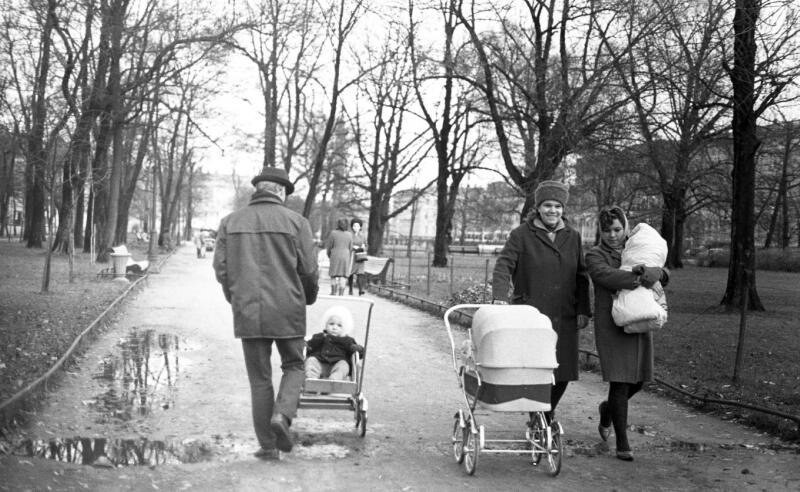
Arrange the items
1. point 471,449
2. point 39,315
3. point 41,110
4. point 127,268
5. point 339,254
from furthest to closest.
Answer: point 41,110
point 127,268
point 339,254
point 39,315
point 471,449

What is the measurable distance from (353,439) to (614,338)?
2.08 meters

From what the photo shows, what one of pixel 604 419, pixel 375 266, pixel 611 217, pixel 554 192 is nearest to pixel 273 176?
pixel 554 192

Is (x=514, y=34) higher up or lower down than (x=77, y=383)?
higher up

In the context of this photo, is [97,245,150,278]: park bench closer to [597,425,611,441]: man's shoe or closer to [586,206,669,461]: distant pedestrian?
[597,425,611,441]: man's shoe

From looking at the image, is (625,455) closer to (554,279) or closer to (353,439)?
(554,279)

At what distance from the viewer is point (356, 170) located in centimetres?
4216

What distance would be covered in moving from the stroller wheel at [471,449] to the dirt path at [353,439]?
8 cm

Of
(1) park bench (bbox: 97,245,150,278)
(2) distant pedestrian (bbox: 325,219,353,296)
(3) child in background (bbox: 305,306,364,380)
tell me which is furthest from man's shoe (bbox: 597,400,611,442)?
(1) park bench (bbox: 97,245,150,278)

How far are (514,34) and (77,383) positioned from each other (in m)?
15.1

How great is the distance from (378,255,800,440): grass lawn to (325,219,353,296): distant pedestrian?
7.51 feet

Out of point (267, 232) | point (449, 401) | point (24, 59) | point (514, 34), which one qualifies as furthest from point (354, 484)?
point (24, 59)

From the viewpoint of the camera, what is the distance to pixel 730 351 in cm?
1221

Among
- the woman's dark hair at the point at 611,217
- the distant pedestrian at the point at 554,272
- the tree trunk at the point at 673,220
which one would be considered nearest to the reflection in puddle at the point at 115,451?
the distant pedestrian at the point at 554,272

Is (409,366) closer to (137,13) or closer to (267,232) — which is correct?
(267,232)
